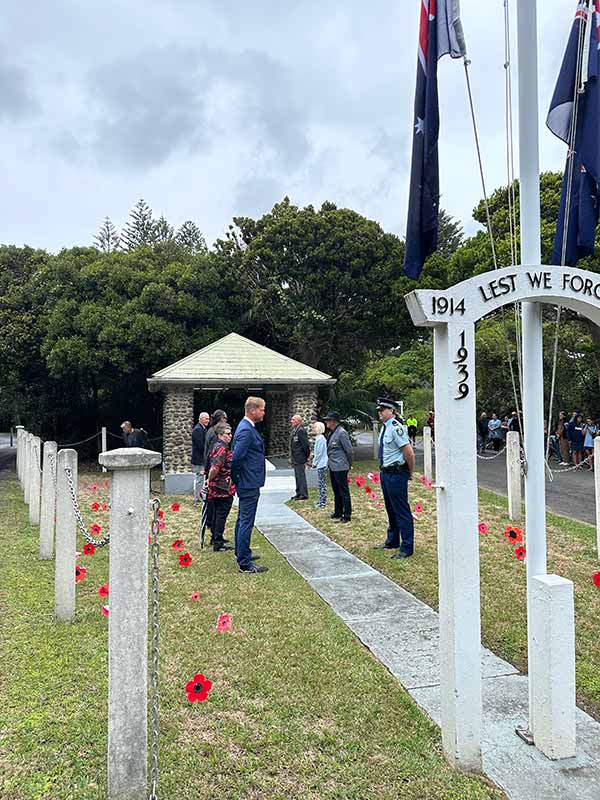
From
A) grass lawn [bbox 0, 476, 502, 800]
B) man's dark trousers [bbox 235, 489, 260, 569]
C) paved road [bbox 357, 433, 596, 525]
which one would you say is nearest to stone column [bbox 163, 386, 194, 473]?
paved road [bbox 357, 433, 596, 525]

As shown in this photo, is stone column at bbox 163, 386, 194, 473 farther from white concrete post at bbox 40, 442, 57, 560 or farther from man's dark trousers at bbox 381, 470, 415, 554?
man's dark trousers at bbox 381, 470, 415, 554

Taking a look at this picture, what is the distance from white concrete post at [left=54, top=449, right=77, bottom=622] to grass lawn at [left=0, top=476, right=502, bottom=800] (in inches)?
6.9

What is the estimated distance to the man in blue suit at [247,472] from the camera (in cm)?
670

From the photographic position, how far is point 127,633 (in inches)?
109

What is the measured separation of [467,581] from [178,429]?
14.1 meters

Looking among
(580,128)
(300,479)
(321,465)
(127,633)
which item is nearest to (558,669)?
(127,633)

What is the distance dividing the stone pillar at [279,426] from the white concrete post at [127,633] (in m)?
18.0

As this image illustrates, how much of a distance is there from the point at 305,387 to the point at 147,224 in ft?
156

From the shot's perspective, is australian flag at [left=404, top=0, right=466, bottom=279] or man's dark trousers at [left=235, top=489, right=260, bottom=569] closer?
australian flag at [left=404, top=0, right=466, bottom=279]

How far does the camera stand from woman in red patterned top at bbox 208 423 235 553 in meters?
7.53

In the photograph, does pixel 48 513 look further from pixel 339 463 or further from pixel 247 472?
pixel 339 463

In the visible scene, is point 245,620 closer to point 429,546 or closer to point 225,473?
point 225,473

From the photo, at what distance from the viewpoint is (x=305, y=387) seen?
17984 mm

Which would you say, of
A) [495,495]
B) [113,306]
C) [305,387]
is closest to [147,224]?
[113,306]
